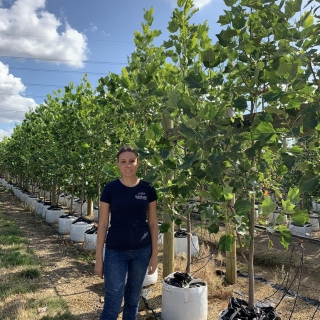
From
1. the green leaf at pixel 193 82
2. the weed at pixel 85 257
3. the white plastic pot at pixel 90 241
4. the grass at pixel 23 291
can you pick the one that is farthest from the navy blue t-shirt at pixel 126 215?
the white plastic pot at pixel 90 241

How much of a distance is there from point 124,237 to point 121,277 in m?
0.30

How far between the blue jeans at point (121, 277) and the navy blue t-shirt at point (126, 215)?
0.21 feet

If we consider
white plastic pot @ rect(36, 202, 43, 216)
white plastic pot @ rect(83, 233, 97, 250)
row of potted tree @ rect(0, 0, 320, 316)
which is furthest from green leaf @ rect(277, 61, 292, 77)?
white plastic pot @ rect(36, 202, 43, 216)

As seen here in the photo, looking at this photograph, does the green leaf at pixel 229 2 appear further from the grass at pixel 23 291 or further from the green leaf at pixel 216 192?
the grass at pixel 23 291

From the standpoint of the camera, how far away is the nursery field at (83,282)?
11.7 feet

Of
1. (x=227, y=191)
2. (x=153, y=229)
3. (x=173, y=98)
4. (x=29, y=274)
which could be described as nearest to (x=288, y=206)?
(x=227, y=191)

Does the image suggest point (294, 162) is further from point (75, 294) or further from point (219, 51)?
point (75, 294)

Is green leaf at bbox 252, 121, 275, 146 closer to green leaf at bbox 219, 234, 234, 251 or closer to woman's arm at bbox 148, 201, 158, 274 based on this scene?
green leaf at bbox 219, 234, 234, 251

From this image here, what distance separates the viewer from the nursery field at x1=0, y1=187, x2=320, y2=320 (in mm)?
3559

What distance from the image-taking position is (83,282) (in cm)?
461

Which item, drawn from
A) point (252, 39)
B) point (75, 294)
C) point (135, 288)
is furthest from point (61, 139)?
point (252, 39)

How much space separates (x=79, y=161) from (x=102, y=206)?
14.7ft

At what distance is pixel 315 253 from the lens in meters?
6.55

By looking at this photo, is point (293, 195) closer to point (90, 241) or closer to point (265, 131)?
point (265, 131)
